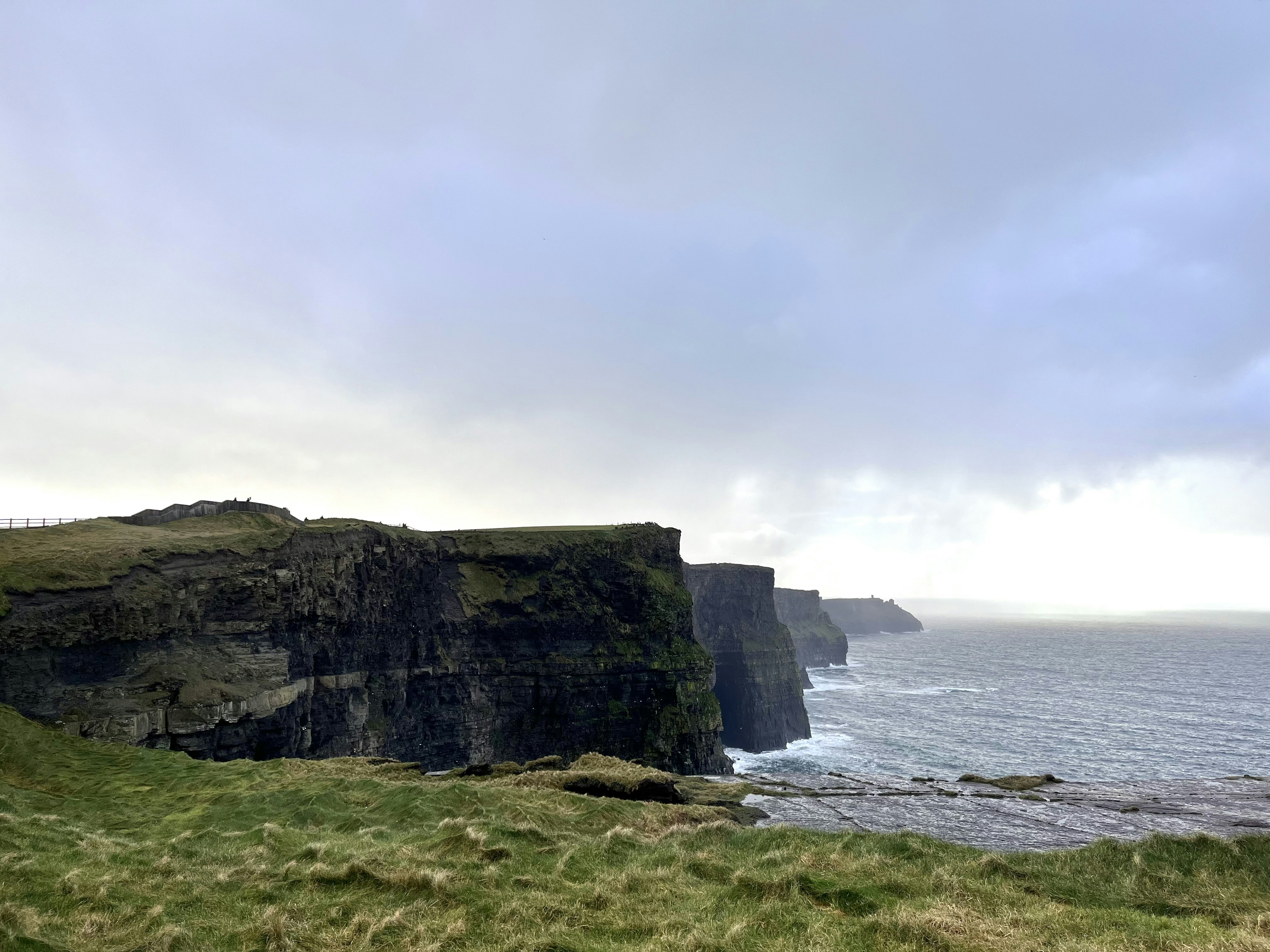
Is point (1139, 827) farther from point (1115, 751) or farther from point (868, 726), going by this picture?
point (868, 726)

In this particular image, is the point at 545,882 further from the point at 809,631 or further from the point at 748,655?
the point at 809,631

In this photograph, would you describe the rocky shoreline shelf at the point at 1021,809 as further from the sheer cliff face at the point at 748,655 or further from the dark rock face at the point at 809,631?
the dark rock face at the point at 809,631

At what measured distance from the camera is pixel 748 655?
98.8 metres

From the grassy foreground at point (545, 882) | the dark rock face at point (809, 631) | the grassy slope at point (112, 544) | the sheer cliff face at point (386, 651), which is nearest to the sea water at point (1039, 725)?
the dark rock face at point (809, 631)

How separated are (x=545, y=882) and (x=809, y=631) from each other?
170 m

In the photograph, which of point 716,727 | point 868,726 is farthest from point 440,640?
point 868,726

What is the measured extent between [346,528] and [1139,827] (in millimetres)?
49949

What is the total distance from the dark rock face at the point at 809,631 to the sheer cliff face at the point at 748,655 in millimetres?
64665

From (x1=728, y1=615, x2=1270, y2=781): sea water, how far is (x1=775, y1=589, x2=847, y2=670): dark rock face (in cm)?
1116

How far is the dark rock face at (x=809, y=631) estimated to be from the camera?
563 feet

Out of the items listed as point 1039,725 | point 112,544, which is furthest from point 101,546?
point 1039,725

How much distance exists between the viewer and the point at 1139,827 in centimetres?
2241

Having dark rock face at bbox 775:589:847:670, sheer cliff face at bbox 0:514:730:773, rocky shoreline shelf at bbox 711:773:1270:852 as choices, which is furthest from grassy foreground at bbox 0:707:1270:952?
dark rock face at bbox 775:589:847:670

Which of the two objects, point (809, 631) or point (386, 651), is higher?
point (386, 651)
